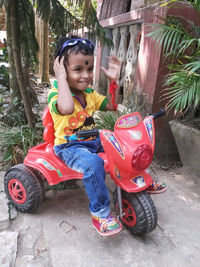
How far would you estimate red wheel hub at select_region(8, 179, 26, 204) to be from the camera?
194 centimetres

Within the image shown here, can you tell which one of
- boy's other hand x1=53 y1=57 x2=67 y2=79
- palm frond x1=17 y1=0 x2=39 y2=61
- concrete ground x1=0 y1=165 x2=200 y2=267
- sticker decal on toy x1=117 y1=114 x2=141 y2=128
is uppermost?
palm frond x1=17 y1=0 x2=39 y2=61

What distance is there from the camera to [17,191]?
77.2 inches

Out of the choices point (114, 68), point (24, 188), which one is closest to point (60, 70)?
point (114, 68)

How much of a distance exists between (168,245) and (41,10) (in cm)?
257

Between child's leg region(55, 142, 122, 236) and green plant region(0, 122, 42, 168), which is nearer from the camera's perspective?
child's leg region(55, 142, 122, 236)

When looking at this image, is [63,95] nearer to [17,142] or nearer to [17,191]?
[17,191]

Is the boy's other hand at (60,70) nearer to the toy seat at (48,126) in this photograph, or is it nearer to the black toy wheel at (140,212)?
the toy seat at (48,126)

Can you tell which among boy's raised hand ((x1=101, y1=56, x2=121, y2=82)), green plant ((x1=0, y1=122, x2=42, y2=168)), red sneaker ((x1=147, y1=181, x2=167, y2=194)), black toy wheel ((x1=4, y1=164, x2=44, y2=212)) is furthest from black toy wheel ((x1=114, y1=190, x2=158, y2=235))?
green plant ((x1=0, y1=122, x2=42, y2=168))

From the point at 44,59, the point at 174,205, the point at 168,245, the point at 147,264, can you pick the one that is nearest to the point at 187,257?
the point at 168,245

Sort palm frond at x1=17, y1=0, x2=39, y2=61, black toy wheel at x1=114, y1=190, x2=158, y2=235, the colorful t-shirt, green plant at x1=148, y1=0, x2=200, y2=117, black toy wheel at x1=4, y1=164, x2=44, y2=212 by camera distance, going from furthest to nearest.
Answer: palm frond at x1=17, y1=0, x2=39, y2=61, green plant at x1=148, y1=0, x2=200, y2=117, black toy wheel at x1=4, y1=164, x2=44, y2=212, the colorful t-shirt, black toy wheel at x1=114, y1=190, x2=158, y2=235

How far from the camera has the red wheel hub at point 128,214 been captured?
5.65 ft

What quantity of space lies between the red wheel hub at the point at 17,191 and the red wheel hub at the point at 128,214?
2.75 ft

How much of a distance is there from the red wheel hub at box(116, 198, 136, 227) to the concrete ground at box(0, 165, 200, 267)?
121 mm

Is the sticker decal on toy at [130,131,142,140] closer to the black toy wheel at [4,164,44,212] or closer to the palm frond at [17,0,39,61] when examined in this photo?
the black toy wheel at [4,164,44,212]
